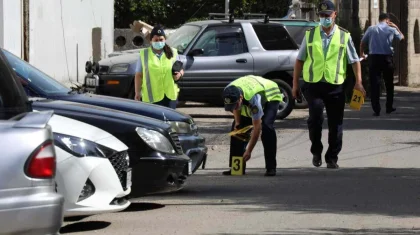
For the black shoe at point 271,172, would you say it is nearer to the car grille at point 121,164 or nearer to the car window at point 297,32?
the car grille at point 121,164

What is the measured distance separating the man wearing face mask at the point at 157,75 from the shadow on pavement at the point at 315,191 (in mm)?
1084

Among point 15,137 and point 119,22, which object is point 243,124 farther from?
point 119,22

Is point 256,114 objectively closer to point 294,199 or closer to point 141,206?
point 294,199

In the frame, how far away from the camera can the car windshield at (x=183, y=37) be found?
21.3 metres

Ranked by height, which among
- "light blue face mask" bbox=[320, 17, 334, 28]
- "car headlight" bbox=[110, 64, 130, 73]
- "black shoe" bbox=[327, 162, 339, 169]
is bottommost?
"black shoe" bbox=[327, 162, 339, 169]

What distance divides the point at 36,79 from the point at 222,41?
10216mm

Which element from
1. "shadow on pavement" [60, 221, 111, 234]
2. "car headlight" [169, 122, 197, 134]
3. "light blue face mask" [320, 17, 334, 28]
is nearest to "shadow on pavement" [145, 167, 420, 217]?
"car headlight" [169, 122, 197, 134]

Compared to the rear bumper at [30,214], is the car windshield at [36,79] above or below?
above

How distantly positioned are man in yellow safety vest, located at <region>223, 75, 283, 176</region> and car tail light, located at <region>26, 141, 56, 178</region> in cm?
611

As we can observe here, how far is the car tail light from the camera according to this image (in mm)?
6840

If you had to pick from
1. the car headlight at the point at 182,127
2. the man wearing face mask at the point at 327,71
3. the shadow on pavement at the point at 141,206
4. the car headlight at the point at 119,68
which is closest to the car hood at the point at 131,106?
the car headlight at the point at 182,127

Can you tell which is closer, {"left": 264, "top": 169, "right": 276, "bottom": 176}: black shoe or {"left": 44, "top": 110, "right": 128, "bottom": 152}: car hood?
{"left": 44, "top": 110, "right": 128, "bottom": 152}: car hood

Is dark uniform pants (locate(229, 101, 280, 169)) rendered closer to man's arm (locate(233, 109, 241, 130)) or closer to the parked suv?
man's arm (locate(233, 109, 241, 130))

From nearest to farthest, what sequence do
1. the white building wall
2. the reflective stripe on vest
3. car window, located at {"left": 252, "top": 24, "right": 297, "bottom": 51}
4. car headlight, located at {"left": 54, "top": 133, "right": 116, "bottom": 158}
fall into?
car headlight, located at {"left": 54, "top": 133, "right": 116, "bottom": 158}, the reflective stripe on vest, car window, located at {"left": 252, "top": 24, "right": 297, "bottom": 51}, the white building wall
